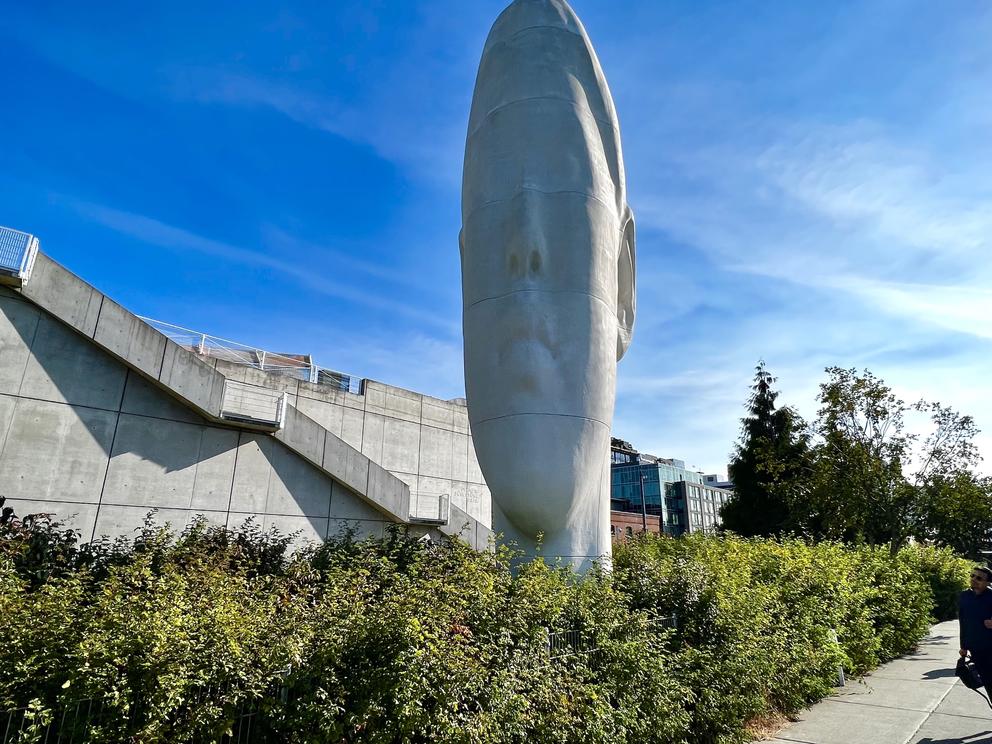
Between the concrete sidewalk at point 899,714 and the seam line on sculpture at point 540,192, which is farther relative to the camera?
the seam line on sculpture at point 540,192

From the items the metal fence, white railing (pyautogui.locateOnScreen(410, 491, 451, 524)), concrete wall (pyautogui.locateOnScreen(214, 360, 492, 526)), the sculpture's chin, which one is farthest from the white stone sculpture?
concrete wall (pyautogui.locateOnScreen(214, 360, 492, 526))

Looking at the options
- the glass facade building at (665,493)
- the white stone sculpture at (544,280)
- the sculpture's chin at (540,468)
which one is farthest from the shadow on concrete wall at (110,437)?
the glass facade building at (665,493)

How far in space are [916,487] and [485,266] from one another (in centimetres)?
1706

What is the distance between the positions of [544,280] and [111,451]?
36.2 ft

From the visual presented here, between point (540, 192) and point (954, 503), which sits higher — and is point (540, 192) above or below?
above

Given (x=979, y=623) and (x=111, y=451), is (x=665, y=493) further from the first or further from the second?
(x=979, y=623)

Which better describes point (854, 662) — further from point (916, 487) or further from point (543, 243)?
point (916, 487)

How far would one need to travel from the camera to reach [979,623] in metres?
6.61

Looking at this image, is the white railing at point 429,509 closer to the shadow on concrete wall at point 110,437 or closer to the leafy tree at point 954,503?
the shadow on concrete wall at point 110,437

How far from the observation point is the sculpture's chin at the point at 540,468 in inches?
318

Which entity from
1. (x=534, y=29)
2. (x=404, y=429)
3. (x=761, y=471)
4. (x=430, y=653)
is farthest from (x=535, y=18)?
(x=761, y=471)

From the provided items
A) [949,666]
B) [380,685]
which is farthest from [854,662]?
[380,685]

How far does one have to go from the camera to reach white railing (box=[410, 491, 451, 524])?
60.3 ft

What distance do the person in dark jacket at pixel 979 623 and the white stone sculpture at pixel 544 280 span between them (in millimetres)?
4053
